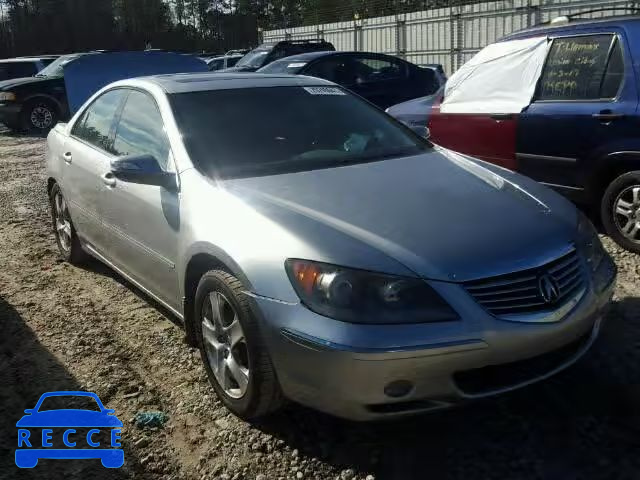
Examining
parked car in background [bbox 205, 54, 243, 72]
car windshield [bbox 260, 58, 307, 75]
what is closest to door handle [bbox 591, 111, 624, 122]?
car windshield [bbox 260, 58, 307, 75]

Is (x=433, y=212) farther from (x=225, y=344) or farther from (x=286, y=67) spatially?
(x=286, y=67)

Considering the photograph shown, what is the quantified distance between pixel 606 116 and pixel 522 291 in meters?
2.73

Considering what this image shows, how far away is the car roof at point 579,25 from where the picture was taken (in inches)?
191

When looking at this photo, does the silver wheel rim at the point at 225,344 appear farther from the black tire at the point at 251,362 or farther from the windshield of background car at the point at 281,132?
the windshield of background car at the point at 281,132

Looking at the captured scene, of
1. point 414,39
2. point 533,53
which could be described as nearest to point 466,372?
point 533,53

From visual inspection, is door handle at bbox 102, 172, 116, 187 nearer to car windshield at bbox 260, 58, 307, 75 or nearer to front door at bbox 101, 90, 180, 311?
front door at bbox 101, 90, 180, 311

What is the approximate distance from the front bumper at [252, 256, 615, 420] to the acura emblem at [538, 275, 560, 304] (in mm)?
94

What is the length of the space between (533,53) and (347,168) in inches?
109

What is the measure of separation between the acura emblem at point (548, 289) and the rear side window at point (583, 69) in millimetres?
2683

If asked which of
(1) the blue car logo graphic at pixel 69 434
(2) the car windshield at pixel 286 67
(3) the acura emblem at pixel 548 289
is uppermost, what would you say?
(2) the car windshield at pixel 286 67

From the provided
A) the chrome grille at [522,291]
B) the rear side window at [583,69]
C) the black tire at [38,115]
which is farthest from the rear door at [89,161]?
the black tire at [38,115]

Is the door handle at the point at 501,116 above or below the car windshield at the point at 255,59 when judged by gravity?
below

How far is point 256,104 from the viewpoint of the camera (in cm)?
384

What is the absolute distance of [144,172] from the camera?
3.40 m
